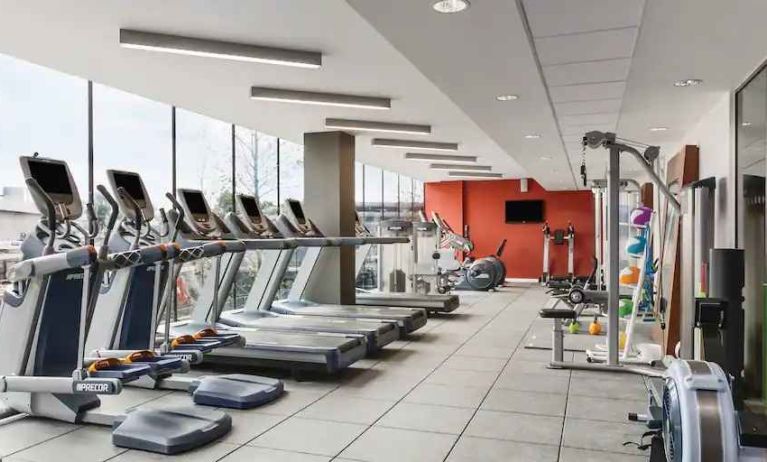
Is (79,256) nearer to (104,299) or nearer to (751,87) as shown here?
(104,299)

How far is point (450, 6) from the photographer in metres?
2.99

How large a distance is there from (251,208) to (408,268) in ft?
15.9

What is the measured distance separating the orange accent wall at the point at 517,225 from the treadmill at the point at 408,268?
454 cm

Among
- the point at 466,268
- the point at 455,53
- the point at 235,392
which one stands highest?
the point at 455,53

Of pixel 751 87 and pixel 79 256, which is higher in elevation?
pixel 751 87

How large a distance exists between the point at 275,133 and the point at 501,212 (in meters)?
8.59

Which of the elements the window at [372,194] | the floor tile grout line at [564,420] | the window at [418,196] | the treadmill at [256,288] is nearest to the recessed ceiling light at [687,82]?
the floor tile grout line at [564,420]

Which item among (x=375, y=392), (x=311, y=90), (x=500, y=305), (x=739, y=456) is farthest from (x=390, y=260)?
(x=739, y=456)

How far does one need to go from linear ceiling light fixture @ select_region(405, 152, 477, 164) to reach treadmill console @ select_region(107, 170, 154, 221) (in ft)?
22.3

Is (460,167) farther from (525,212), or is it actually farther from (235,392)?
(235,392)

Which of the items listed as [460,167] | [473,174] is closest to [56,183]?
[460,167]

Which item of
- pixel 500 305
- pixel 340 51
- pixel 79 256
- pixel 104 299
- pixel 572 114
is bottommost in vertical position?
pixel 500 305

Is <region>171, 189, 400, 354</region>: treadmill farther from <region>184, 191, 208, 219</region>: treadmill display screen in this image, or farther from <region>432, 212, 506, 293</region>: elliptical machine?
<region>432, 212, 506, 293</region>: elliptical machine

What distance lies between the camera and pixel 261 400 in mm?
4289
